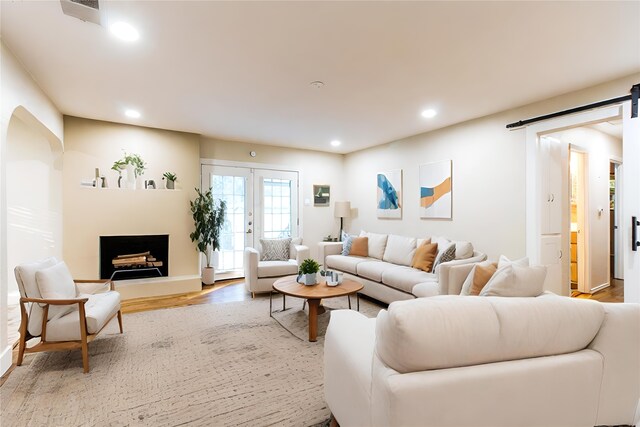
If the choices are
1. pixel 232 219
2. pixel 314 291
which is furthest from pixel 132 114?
pixel 314 291

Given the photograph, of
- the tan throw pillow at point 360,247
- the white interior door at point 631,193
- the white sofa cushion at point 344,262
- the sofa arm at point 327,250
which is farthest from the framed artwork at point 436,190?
the white interior door at point 631,193

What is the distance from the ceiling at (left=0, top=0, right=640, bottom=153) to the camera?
206 centimetres

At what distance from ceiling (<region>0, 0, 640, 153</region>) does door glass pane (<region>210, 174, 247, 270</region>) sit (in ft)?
5.95

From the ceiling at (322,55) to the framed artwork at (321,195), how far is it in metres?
2.77

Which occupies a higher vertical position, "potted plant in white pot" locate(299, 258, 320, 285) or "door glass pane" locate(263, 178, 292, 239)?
"door glass pane" locate(263, 178, 292, 239)

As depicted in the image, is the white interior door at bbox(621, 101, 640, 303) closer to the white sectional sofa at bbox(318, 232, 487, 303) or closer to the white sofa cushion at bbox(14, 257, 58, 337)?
the white sectional sofa at bbox(318, 232, 487, 303)

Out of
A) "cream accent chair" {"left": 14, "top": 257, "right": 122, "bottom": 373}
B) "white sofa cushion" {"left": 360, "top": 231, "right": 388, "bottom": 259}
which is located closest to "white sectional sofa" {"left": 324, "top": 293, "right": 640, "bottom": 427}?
"cream accent chair" {"left": 14, "top": 257, "right": 122, "bottom": 373}

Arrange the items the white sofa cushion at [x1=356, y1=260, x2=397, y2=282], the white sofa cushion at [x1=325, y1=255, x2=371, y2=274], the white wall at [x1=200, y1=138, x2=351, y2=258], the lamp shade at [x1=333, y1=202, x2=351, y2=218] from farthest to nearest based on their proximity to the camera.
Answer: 1. the lamp shade at [x1=333, y1=202, x2=351, y2=218]
2. the white wall at [x1=200, y1=138, x2=351, y2=258]
3. the white sofa cushion at [x1=325, y1=255, x2=371, y2=274]
4. the white sofa cushion at [x1=356, y1=260, x2=397, y2=282]

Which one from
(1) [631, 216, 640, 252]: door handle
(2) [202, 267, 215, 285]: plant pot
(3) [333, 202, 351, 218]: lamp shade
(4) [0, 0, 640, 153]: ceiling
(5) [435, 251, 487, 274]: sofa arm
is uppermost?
(4) [0, 0, 640, 153]: ceiling

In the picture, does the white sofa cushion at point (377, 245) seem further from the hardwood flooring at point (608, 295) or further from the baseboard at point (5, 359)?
the baseboard at point (5, 359)

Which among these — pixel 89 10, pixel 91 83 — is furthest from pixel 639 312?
pixel 91 83

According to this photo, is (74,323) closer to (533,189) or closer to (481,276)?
(481,276)

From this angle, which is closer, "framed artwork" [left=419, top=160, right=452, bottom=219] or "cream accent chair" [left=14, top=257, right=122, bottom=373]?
"cream accent chair" [left=14, top=257, right=122, bottom=373]

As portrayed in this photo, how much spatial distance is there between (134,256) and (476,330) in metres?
4.94
